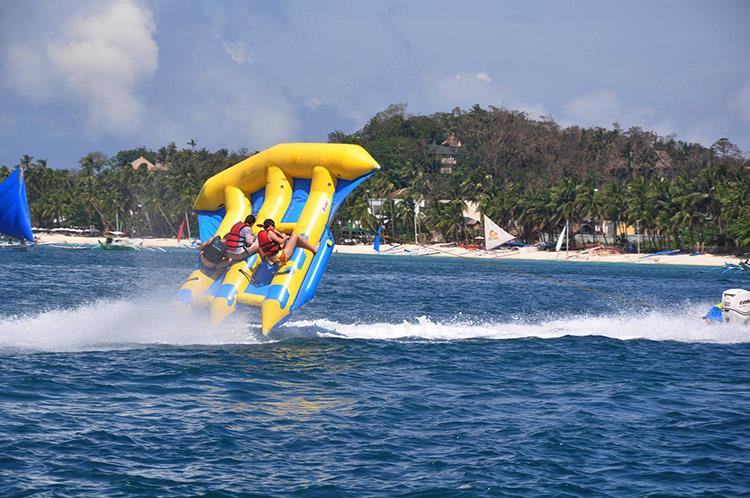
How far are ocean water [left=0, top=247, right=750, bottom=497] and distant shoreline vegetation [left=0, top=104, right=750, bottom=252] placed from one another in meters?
49.7

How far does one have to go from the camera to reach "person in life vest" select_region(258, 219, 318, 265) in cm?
1554

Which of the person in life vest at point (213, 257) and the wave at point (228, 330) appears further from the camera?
the person in life vest at point (213, 257)

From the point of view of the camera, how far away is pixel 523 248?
7544 cm

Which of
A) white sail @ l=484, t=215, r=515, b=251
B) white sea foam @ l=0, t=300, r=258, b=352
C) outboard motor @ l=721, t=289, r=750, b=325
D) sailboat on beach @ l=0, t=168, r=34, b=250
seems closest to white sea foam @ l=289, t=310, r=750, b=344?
outboard motor @ l=721, t=289, r=750, b=325

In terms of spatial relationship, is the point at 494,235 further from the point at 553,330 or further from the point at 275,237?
the point at 275,237

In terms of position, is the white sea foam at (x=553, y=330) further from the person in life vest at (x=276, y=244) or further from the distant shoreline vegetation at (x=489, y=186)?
the distant shoreline vegetation at (x=489, y=186)

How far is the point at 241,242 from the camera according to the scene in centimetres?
1560

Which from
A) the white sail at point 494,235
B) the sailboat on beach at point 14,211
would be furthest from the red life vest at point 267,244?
the white sail at point 494,235

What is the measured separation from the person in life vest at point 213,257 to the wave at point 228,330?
84 centimetres

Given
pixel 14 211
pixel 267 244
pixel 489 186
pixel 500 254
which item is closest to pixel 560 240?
pixel 500 254

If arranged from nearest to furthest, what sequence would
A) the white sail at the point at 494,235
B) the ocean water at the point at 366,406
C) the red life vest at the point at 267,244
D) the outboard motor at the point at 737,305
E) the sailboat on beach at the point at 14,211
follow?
the ocean water at the point at 366,406
the red life vest at the point at 267,244
the outboard motor at the point at 737,305
the sailboat on beach at the point at 14,211
the white sail at the point at 494,235

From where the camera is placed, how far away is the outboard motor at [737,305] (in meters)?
19.0

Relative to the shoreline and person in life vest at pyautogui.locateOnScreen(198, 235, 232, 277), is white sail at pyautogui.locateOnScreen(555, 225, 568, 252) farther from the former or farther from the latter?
person in life vest at pyautogui.locateOnScreen(198, 235, 232, 277)

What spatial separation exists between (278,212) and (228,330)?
7.59 feet
